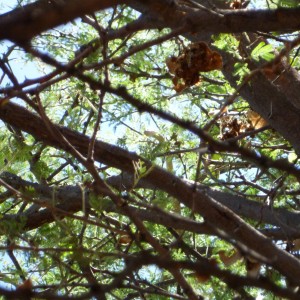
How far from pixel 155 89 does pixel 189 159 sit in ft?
1.52

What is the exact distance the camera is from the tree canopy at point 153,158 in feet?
3.84

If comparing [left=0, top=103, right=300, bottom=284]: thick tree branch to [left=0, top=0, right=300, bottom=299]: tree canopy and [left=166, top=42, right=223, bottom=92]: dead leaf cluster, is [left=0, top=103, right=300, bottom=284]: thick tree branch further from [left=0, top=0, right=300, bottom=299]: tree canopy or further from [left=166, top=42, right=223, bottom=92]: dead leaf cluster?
[left=166, top=42, right=223, bottom=92]: dead leaf cluster

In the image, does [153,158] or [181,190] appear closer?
[181,190]

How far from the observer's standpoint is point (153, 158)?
2.39m

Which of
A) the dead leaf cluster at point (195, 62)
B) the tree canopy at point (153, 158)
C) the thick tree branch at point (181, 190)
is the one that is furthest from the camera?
the dead leaf cluster at point (195, 62)

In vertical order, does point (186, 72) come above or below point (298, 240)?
above

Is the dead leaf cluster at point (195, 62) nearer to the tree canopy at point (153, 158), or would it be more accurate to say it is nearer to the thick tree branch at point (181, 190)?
the tree canopy at point (153, 158)

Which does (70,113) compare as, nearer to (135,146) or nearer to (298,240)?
(135,146)

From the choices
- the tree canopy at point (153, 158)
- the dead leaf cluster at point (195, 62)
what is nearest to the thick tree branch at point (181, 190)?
the tree canopy at point (153, 158)

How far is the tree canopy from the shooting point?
1171 millimetres

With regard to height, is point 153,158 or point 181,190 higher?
point 153,158

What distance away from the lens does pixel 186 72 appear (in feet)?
7.58

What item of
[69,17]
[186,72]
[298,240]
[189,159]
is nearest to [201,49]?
[186,72]

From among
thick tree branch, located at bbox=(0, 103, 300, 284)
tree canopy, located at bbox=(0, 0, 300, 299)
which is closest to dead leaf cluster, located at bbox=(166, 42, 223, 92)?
tree canopy, located at bbox=(0, 0, 300, 299)
